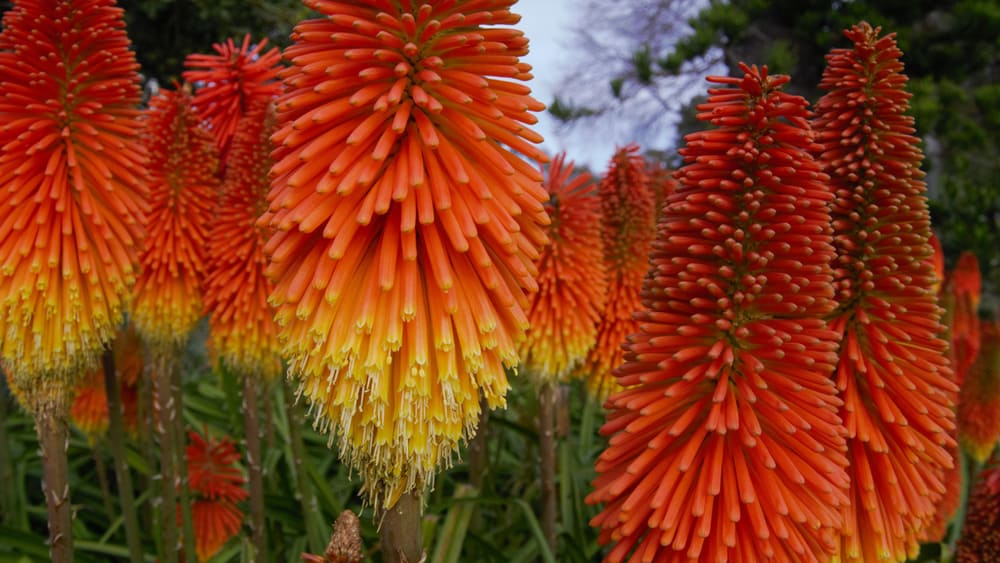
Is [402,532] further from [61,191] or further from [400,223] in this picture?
[61,191]

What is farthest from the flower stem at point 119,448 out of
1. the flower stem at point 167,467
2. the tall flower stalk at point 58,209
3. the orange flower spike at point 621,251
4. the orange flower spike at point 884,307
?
the orange flower spike at point 884,307

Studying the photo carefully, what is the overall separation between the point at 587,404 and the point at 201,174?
3.15 metres

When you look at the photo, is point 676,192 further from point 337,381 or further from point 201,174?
point 201,174

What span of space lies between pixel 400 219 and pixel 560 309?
1881mm

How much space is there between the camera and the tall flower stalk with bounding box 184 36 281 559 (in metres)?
2.90

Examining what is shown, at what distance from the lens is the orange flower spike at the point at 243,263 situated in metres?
2.90

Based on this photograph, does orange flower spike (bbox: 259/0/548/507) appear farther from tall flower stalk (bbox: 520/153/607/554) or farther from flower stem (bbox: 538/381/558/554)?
flower stem (bbox: 538/381/558/554)

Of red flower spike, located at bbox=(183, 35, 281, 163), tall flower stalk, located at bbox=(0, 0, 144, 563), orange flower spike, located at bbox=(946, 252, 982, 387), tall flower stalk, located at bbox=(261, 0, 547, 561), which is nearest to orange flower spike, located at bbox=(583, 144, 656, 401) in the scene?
orange flower spike, located at bbox=(946, 252, 982, 387)

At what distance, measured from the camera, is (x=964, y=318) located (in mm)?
5066

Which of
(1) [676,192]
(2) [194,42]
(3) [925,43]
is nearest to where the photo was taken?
(1) [676,192]

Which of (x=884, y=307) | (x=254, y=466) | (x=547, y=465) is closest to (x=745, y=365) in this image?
(x=884, y=307)

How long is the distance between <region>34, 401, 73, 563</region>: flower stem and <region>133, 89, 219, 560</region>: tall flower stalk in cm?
64

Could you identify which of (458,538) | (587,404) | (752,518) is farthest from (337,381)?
(587,404)

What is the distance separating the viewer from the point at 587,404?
5219 millimetres
